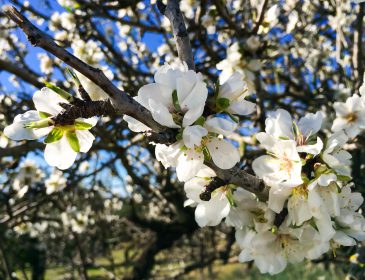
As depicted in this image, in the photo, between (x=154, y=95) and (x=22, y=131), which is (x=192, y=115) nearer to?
(x=154, y=95)

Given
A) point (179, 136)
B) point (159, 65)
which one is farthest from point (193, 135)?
point (159, 65)

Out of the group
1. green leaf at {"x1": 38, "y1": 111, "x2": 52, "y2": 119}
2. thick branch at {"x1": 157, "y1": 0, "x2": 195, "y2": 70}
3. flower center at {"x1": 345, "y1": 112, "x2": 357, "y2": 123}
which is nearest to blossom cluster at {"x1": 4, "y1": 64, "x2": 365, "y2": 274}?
green leaf at {"x1": 38, "y1": 111, "x2": 52, "y2": 119}

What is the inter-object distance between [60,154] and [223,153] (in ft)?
1.44

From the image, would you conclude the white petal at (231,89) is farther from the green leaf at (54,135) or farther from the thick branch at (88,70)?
the green leaf at (54,135)

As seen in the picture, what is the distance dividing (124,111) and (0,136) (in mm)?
2690

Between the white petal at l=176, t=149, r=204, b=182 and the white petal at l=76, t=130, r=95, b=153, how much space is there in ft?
0.83

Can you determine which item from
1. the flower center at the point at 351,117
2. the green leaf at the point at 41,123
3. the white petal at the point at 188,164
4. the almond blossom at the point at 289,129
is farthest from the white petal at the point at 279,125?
the flower center at the point at 351,117

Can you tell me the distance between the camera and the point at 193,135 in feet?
2.87

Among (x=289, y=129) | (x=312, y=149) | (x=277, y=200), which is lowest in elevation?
(x=277, y=200)

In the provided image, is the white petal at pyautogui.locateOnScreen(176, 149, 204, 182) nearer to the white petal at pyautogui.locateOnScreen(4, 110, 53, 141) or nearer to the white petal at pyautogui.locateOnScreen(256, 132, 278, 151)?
the white petal at pyautogui.locateOnScreen(256, 132, 278, 151)

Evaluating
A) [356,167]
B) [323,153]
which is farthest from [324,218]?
[356,167]

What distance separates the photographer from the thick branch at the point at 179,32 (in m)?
1.14

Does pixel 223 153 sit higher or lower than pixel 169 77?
lower

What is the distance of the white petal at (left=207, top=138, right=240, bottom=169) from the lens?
3.24ft
